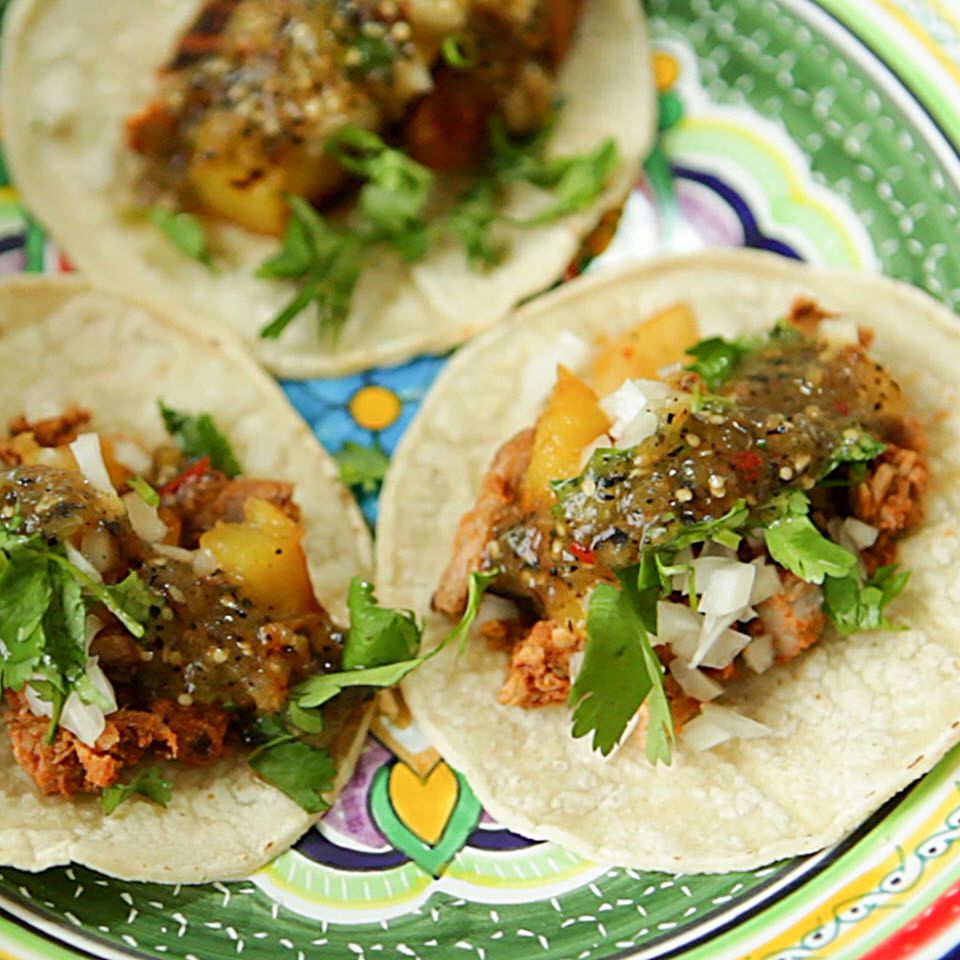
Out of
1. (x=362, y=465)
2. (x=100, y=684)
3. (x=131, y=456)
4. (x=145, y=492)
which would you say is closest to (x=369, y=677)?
(x=100, y=684)

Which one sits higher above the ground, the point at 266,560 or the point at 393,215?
the point at 393,215

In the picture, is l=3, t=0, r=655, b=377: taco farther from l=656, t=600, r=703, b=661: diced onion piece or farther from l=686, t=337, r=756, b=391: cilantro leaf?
l=656, t=600, r=703, b=661: diced onion piece

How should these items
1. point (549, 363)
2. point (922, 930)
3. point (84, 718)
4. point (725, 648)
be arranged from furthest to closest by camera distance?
point (549, 363) → point (725, 648) → point (84, 718) → point (922, 930)

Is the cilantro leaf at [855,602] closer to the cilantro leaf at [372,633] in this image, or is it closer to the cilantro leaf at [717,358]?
the cilantro leaf at [717,358]

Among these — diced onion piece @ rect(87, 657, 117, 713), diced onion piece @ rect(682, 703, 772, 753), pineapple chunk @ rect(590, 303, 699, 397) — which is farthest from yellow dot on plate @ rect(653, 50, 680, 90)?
diced onion piece @ rect(87, 657, 117, 713)

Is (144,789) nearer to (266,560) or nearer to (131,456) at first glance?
(266,560)

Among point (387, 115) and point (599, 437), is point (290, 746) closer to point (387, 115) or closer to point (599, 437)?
point (599, 437)
